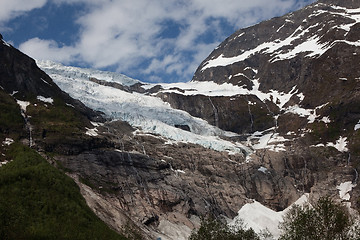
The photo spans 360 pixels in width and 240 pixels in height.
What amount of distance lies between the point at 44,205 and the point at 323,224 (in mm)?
46963

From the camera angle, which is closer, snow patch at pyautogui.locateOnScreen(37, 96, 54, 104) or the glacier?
snow patch at pyautogui.locateOnScreen(37, 96, 54, 104)

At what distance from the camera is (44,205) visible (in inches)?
2692

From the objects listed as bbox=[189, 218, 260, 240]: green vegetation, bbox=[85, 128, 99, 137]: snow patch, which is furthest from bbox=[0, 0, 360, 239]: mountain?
bbox=[189, 218, 260, 240]: green vegetation

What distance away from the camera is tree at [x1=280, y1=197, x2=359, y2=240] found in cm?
4688

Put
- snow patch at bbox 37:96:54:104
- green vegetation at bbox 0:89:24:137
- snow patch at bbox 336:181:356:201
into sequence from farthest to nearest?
snow patch at bbox 37:96:54:104 → snow patch at bbox 336:181:356:201 → green vegetation at bbox 0:89:24:137

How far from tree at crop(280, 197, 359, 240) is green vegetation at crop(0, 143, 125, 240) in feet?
117

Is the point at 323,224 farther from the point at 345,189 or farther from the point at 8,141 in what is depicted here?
the point at 345,189

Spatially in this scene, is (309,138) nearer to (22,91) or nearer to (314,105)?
(314,105)

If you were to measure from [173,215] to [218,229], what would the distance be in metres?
48.9

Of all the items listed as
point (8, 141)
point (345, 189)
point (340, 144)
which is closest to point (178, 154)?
point (8, 141)

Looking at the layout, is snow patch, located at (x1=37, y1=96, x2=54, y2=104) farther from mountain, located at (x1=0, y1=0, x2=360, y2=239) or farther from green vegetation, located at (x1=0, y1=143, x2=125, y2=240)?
green vegetation, located at (x1=0, y1=143, x2=125, y2=240)

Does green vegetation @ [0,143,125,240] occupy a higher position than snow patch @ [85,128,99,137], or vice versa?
snow patch @ [85,128,99,137]

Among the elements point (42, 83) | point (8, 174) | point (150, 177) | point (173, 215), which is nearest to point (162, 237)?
point (173, 215)

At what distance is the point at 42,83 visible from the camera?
151 metres
